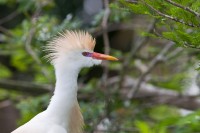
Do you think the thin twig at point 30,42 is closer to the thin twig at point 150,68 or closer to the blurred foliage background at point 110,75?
the blurred foliage background at point 110,75

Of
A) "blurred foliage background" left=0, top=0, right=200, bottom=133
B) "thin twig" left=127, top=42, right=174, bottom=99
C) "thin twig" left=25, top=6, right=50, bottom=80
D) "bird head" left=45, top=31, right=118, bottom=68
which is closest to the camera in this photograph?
"bird head" left=45, top=31, right=118, bottom=68

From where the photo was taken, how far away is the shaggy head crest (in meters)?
2.69

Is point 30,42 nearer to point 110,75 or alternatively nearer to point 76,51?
point 76,51

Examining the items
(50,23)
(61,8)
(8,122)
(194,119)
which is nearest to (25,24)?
(50,23)

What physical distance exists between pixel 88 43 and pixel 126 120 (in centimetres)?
169

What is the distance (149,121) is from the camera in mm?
4535

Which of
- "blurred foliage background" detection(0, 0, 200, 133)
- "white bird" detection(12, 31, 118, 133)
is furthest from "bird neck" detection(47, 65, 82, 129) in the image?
"blurred foliage background" detection(0, 0, 200, 133)

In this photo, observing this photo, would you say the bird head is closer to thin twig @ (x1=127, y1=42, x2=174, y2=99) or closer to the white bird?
the white bird

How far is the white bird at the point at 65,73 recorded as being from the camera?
2666 mm

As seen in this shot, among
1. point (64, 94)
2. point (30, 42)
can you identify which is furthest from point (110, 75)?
point (64, 94)

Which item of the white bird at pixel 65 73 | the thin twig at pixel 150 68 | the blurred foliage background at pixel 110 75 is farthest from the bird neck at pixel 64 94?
the thin twig at pixel 150 68

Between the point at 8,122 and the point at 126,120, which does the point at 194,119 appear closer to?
the point at 126,120

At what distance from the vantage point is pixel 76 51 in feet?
8.81

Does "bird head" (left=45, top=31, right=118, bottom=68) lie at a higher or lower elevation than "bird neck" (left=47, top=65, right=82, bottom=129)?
higher
